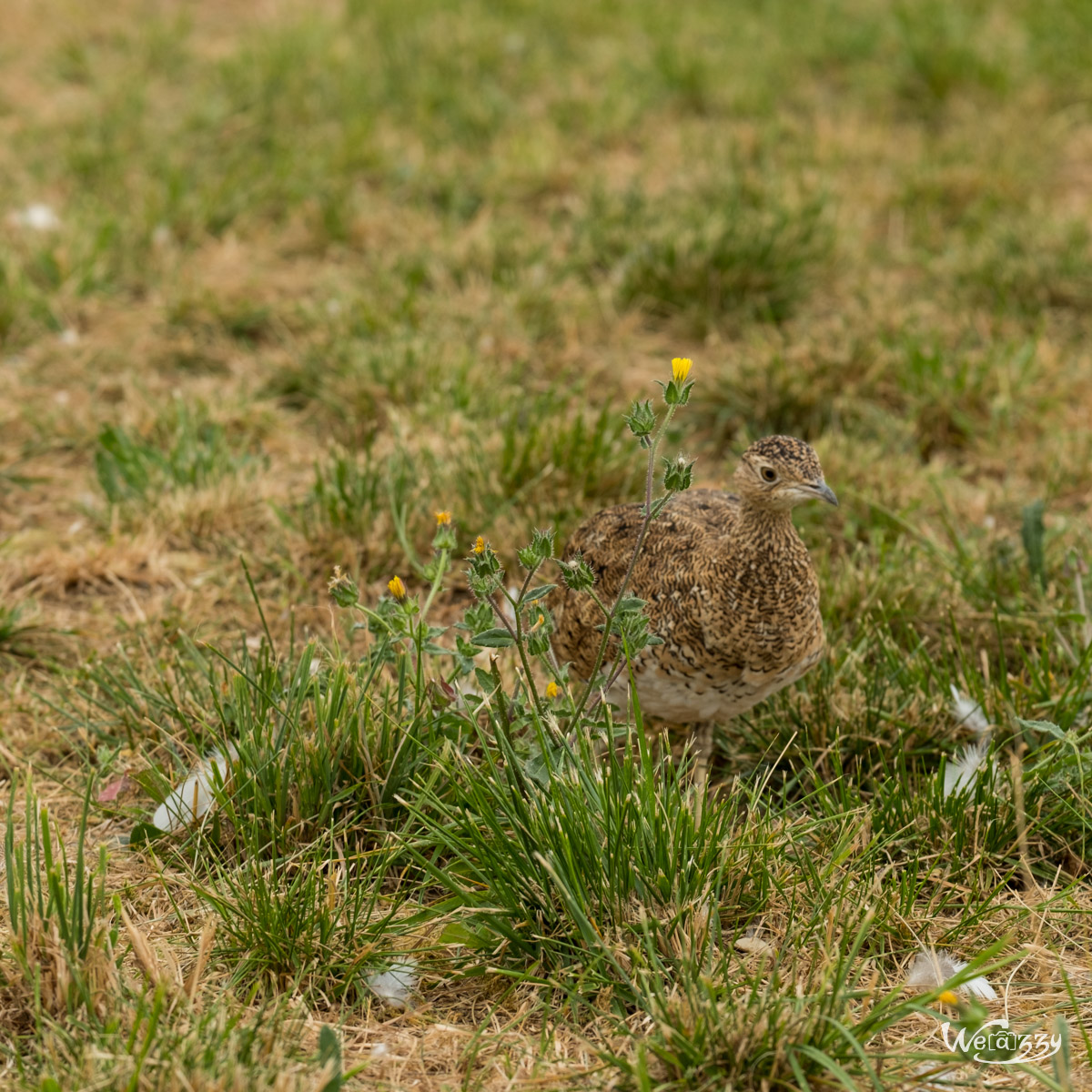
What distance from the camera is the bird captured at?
292 cm

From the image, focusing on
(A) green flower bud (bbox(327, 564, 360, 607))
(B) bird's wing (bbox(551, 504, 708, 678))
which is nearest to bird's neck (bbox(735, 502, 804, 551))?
(B) bird's wing (bbox(551, 504, 708, 678))

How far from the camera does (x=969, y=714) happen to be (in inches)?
128

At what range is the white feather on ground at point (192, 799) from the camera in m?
2.88

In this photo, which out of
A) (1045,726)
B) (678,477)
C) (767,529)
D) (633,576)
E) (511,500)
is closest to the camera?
(678,477)

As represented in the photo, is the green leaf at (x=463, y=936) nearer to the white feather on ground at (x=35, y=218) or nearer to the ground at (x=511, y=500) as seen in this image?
the ground at (x=511, y=500)

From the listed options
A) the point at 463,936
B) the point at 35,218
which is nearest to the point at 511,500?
the point at 463,936

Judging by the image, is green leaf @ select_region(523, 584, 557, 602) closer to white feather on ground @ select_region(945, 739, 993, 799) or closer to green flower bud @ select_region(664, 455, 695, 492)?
green flower bud @ select_region(664, 455, 695, 492)

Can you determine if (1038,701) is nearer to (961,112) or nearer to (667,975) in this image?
(667,975)

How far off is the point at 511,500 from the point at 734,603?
1279mm

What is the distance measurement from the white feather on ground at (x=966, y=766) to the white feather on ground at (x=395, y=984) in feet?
4.07

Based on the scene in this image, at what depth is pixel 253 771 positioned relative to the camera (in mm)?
2840

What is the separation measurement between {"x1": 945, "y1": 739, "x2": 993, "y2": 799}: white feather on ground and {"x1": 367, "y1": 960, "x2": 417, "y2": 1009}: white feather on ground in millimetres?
1242

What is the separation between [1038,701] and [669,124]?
455cm

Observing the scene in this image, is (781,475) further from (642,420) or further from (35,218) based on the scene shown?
(35,218)
